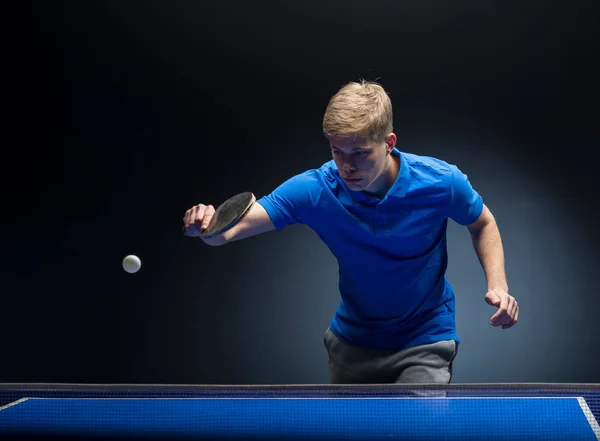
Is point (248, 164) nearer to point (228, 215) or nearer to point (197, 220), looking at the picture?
point (228, 215)

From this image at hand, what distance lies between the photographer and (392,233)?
2.69m

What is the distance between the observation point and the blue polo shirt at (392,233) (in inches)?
107

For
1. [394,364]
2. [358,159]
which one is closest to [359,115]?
[358,159]

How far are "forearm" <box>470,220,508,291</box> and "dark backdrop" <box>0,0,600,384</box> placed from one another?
2236 mm

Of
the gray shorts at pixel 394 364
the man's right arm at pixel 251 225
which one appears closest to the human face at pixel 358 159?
the man's right arm at pixel 251 225

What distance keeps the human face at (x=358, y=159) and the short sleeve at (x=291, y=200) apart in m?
0.24

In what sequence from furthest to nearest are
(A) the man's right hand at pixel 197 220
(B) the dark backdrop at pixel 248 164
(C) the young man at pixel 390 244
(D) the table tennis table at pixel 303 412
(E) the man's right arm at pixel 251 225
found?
(B) the dark backdrop at pixel 248 164, (C) the young man at pixel 390 244, (E) the man's right arm at pixel 251 225, (A) the man's right hand at pixel 197 220, (D) the table tennis table at pixel 303 412

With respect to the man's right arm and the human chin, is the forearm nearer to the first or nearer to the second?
the human chin

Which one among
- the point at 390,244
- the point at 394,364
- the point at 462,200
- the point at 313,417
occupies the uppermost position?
the point at 462,200

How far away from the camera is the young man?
2.70 metres

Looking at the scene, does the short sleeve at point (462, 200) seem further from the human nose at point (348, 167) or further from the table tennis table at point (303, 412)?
the table tennis table at point (303, 412)

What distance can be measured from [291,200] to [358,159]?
0.38 m

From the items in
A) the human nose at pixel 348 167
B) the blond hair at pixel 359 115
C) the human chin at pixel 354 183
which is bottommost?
the human chin at pixel 354 183

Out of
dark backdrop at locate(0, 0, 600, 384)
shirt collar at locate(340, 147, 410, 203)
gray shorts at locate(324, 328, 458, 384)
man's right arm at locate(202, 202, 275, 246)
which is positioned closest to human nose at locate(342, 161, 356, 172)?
shirt collar at locate(340, 147, 410, 203)
